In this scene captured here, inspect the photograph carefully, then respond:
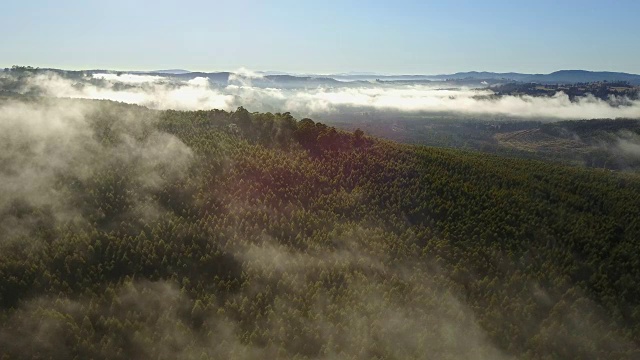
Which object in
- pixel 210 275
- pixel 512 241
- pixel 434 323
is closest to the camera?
pixel 434 323

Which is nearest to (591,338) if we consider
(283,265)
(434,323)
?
(434,323)

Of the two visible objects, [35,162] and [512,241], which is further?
[35,162]

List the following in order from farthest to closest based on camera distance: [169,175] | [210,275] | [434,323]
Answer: [169,175], [210,275], [434,323]

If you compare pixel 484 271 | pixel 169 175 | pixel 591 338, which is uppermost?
pixel 169 175

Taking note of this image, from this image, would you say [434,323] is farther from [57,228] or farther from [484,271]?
[57,228]

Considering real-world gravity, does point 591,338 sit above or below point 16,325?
below

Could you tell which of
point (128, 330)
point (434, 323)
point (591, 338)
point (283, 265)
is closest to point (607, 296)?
point (591, 338)
